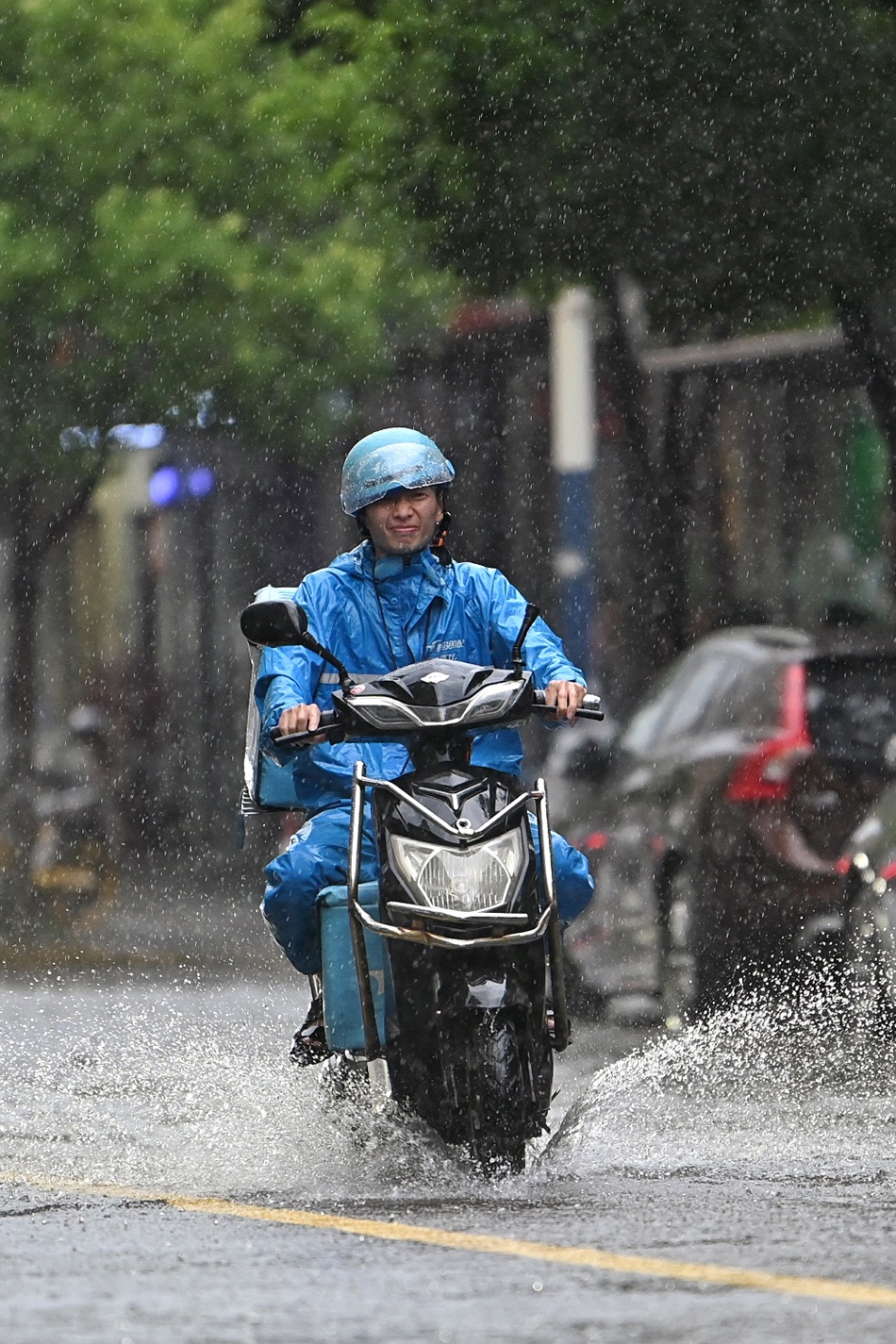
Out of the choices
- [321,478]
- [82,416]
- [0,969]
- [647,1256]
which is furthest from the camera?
[321,478]

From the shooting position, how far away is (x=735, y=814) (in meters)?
12.6

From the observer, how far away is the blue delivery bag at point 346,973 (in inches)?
299

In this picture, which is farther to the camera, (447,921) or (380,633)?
(380,633)

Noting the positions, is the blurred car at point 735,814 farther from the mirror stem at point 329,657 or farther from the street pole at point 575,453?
the street pole at point 575,453

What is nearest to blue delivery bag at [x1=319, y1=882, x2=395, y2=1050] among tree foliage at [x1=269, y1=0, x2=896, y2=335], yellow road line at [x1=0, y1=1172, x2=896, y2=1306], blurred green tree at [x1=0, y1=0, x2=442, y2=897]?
yellow road line at [x1=0, y1=1172, x2=896, y2=1306]

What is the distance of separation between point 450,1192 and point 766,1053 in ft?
14.4

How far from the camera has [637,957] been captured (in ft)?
43.7

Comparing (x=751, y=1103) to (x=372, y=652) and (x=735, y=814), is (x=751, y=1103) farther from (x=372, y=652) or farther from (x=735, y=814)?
(x=735, y=814)

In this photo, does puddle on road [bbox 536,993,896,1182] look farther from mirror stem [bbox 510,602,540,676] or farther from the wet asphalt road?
mirror stem [bbox 510,602,540,676]

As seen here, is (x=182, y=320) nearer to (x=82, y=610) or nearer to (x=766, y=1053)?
(x=766, y=1053)

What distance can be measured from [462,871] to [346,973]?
1.79 feet

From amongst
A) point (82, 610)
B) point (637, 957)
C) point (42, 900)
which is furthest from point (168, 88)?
point (82, 610)

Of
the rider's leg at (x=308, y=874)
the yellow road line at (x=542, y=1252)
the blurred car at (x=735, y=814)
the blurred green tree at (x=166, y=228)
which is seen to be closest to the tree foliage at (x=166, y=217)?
the blurred green tree at (x=166, y=228)

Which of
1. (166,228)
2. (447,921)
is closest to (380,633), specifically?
(447,921)
